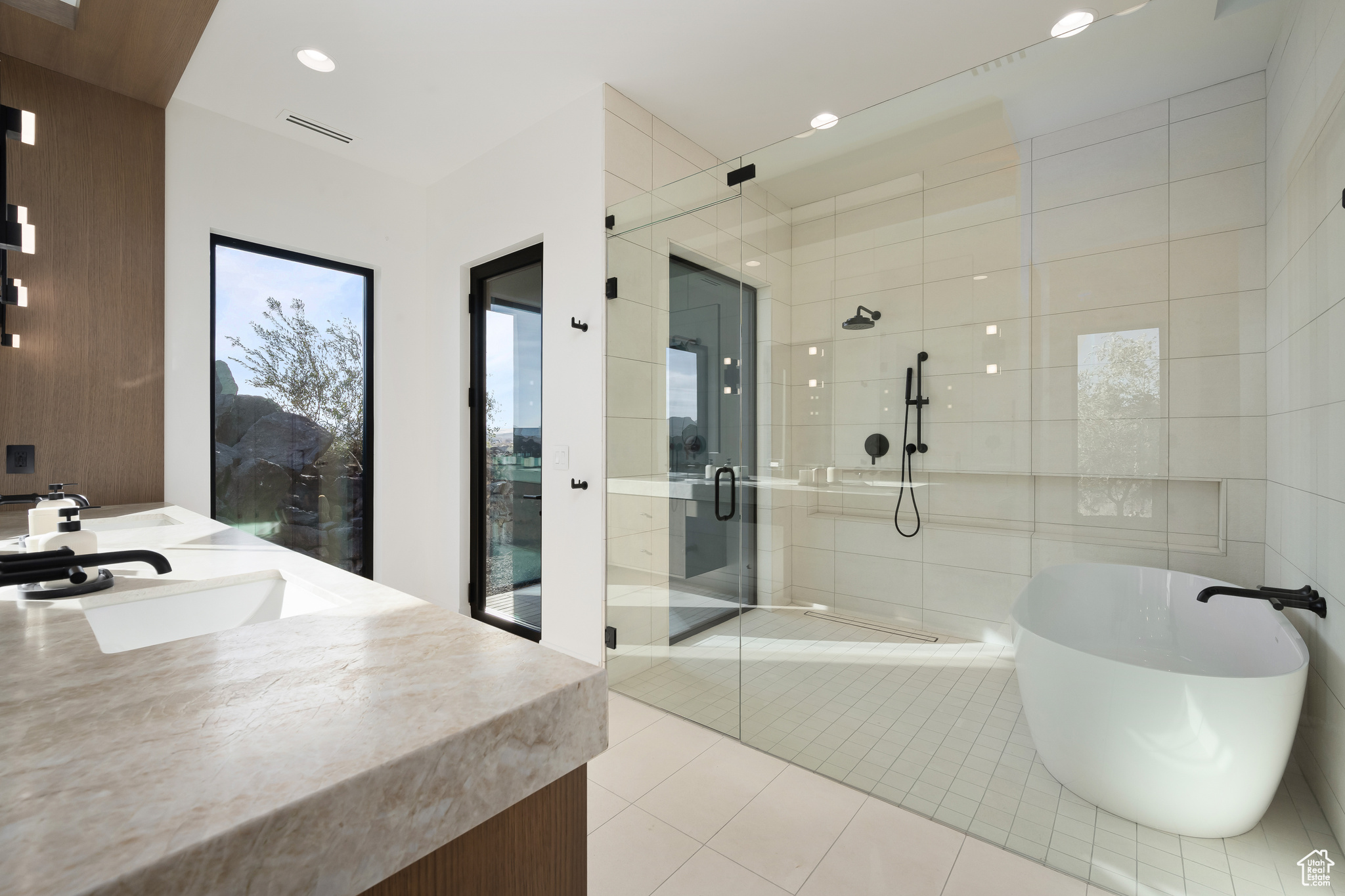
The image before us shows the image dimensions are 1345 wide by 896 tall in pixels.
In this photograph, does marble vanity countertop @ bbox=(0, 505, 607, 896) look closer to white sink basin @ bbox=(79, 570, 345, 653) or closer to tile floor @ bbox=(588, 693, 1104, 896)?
white sink basin @ bbox=(79, 570, 345, 653)

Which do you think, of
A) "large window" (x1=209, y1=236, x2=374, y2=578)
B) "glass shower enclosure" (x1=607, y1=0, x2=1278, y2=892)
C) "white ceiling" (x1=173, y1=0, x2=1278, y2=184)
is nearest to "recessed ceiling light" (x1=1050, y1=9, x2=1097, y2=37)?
"white ceiling" (x1=173, y1=0, x2=1278, y2=184)

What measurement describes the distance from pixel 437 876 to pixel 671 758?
1779 mm

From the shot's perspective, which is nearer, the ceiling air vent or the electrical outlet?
the electrical outlet

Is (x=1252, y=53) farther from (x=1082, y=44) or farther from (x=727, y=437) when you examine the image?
(x=727, y=437)

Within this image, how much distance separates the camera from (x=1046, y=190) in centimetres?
162

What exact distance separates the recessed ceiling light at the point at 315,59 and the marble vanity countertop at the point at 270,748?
254 cm

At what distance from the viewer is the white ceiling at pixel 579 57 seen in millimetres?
2182

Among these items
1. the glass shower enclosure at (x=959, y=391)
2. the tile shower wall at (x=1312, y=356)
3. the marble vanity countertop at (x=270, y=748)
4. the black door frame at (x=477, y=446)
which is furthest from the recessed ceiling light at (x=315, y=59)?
the tile shower wall at (x=1312, y=356)

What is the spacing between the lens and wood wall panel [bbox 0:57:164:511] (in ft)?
7.64

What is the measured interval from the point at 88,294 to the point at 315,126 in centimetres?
127

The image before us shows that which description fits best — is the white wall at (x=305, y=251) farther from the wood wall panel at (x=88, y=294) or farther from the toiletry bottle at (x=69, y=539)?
the toiletry bottle at (x=69, y=539)

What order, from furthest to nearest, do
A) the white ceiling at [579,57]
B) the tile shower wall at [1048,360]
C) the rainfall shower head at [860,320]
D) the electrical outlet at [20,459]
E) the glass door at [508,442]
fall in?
1. the glass door at [508,442]
2. the electrical outlet at [20,459]
3. the white ceiling at [579,57]
4. the rainfall shower head at [860,320]
5. the tile shower wall at [1048,360]

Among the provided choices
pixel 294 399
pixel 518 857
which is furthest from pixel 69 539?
pixel 294 399

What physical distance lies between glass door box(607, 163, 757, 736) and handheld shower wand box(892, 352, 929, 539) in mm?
575
